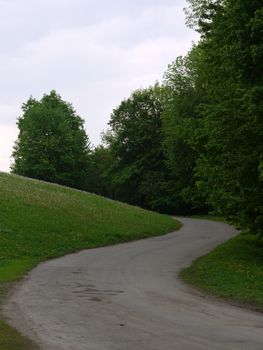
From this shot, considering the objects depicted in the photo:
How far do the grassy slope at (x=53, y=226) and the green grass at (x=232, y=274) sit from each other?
6.50 meters

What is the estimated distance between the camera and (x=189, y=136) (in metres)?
28.2

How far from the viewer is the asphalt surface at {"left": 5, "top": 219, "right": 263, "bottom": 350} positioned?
9.23m

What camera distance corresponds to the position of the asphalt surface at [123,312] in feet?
30.3

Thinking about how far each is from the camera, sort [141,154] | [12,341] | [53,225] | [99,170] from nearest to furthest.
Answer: [12,341] → [53,225] → [141,154] → [99,170]

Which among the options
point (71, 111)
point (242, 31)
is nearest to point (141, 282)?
point (242, 31)

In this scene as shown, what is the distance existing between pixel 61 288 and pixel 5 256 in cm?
804

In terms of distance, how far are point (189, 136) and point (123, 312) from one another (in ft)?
57.2

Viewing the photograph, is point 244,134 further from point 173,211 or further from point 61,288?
point 173,211

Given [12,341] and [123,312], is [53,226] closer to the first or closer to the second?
[123,312]

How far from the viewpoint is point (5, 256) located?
890 inches

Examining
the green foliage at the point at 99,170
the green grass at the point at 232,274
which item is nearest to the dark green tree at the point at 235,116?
the green grass at the point at 232,274

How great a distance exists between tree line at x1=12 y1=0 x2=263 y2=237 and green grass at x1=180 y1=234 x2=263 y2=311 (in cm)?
204

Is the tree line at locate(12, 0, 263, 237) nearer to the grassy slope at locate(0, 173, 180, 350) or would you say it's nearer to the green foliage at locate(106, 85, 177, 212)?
the green foliage at locate(106, 85, 177, 212)

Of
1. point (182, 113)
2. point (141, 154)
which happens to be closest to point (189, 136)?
point (182, 113)
